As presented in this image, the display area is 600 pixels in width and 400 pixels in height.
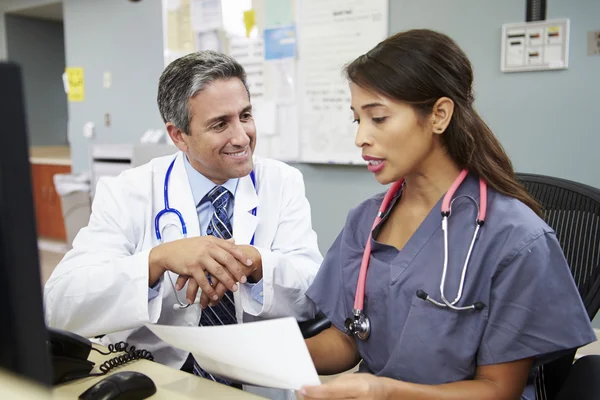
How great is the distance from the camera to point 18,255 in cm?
38

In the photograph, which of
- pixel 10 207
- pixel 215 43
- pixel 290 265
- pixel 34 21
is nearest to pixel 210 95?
pixel 290 265

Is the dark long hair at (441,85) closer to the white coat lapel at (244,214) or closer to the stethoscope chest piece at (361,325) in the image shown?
the stethoscope chest piece at (361,325)

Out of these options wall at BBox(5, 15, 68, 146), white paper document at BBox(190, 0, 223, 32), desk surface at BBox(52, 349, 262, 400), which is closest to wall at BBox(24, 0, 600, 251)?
white paper document at BBox(190, 0, 223, 32)

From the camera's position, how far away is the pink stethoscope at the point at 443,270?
0.93 metres

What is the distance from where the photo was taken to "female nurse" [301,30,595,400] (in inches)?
35.3

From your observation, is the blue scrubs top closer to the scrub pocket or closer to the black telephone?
the scrub pocket

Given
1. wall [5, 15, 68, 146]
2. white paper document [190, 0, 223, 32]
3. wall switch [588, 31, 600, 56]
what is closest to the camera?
wall switch [588, 31, 600, 56]

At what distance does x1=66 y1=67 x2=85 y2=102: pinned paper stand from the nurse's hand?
421cm

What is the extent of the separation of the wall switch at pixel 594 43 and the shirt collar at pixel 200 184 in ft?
5.70

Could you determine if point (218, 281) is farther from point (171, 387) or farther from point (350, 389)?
point (350, 389)

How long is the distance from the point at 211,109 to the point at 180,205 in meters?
0.24

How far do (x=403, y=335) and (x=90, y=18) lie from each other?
409cm

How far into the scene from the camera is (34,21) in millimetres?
5477

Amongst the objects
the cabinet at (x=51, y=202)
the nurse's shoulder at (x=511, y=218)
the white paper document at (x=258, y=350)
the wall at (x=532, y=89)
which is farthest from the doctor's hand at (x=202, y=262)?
the cabinet at (x=51, y=202)
